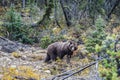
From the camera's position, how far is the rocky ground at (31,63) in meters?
9.02

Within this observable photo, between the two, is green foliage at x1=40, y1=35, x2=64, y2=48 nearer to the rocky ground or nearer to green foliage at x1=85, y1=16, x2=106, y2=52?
the rocky ground

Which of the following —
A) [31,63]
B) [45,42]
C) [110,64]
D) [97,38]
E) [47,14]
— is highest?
[110,64]

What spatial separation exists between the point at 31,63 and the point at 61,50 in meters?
1.18

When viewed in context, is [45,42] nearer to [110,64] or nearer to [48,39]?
[48,39]

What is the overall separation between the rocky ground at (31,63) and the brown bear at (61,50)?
0.27 metres

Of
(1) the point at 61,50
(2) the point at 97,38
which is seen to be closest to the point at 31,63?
(1) the point at 61,50

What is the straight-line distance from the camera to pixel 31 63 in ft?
37.2

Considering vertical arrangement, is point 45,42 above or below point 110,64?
below

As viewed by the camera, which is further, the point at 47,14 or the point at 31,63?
the point at 47,14

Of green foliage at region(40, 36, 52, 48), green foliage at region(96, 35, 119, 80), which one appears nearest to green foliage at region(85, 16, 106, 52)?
green foliage at region(40, 36, 52, 48)

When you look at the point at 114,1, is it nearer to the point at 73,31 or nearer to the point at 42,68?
the point at 73,31

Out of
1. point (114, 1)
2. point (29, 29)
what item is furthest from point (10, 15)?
point (114, 1)

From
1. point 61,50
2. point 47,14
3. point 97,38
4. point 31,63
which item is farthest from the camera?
point 47,14

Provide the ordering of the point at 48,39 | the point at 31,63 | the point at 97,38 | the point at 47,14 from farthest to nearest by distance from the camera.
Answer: the point at 47,14 < the point at 48,39 < the point at 97,38 < the point at 31,63
